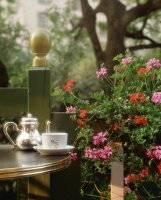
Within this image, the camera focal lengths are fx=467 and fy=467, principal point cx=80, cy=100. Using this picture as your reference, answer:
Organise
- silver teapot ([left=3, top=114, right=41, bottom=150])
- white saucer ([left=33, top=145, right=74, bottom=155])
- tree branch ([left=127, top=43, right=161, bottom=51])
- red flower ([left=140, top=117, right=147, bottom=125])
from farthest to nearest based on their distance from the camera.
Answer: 1. tree branch ([left=127, top=43, right=161, bottom=51])
2. red flower ([left=140, top=117, right=147, bottom=125])
3. silver teapot ([left=3, top=114, right=41, bottom=150])
4. white saucer ([left=33, top=145, right=74, bottom=155])

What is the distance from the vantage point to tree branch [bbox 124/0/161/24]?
10812mm

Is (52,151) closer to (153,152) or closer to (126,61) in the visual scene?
(153,152)

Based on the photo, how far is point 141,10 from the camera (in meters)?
11.1

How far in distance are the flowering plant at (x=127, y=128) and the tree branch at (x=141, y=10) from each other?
7.85 meters

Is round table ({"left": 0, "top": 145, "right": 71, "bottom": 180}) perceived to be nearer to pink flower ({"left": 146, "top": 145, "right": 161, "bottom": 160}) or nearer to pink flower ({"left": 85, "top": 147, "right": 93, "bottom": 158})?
pink flower ({"left": 85, "top": 147, "right": 93, "bottom": 158})

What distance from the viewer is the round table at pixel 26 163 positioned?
1954mm

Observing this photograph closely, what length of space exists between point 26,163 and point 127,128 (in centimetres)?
97

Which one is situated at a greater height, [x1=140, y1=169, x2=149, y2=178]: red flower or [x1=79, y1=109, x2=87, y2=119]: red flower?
[x1=79, y1=109, x2=87, y2=119]: red flower

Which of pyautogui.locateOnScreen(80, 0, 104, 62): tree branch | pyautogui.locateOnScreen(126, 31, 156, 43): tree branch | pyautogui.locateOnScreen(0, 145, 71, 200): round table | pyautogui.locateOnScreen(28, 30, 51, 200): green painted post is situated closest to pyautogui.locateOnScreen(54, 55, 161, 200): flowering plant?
pyautogui.locateOnScreen(28, 30, 51, 200): green painted post

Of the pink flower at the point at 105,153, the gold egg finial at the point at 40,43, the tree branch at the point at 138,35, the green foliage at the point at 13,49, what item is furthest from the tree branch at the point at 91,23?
the pink flower at the point at 105,153

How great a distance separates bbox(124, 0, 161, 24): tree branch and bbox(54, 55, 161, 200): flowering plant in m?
7.85

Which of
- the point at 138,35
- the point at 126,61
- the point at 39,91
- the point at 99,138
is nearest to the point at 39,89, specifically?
the point at 39,91

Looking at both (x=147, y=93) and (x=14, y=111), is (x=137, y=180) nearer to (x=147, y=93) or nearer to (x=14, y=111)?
(x=147, y=93)

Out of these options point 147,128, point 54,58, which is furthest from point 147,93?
point 54,58
